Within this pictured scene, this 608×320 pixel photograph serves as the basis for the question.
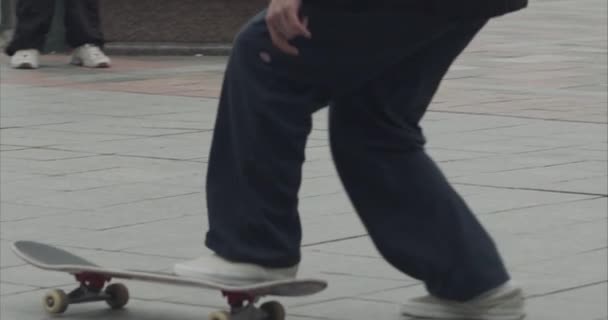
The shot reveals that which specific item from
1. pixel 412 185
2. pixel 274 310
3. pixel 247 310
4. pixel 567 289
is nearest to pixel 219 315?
pixel 247 310

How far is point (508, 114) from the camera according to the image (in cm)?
921

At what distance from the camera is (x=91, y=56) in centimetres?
1195

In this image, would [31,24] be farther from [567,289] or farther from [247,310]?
[247,310]

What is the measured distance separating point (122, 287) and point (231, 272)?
0.44m

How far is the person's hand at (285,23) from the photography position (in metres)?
3.84

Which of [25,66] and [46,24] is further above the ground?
[46,24]

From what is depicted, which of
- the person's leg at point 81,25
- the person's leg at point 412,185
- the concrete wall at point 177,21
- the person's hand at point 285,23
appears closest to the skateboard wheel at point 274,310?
the person's leg at point 412,185

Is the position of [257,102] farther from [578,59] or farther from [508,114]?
[578,59]

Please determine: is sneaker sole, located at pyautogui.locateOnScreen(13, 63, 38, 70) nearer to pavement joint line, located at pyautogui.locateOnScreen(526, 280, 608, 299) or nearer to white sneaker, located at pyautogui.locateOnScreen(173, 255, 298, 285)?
pavement joint line, located at pyautogui.locateOnScreen(526, 280, 608, 299)

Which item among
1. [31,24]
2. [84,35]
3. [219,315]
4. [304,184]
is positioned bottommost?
[84,35]

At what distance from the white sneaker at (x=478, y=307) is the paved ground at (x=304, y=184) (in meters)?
0.12

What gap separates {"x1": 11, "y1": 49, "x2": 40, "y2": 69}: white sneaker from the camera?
38.6 feet

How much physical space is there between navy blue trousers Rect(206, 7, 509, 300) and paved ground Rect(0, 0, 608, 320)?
0.27 m

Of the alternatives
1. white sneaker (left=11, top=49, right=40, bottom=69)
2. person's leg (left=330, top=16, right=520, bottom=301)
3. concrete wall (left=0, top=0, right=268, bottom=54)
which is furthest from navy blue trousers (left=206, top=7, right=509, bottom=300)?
concrete wall (left=0, top=0, right=268, bottom=54)
